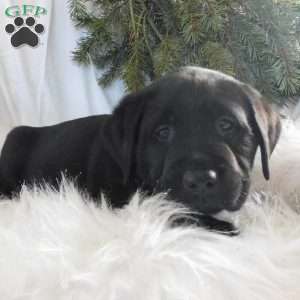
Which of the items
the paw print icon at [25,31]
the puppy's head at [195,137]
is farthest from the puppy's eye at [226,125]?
the paw print icon at [25,31]

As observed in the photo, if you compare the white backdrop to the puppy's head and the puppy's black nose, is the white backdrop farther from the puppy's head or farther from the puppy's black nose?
the puppy's black nose

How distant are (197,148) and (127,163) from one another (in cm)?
22

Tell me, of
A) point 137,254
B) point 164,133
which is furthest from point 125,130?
point 137,254

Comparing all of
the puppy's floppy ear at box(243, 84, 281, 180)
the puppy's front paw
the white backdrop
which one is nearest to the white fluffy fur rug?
the puppy's front paw

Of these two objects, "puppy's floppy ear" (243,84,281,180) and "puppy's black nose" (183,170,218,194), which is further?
"puppy's floppy ear" (243,84,281,180)

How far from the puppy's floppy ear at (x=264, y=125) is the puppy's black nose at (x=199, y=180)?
0.21 m

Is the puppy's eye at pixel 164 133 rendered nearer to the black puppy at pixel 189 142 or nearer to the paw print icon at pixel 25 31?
the black puppy at pixel 189 142

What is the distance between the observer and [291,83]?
1813 mm

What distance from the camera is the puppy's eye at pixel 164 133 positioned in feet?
4.17

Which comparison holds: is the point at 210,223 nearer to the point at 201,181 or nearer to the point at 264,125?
the point at 201,181

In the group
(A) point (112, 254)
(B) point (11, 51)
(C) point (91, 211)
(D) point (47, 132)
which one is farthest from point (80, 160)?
(B) point (11, 51)

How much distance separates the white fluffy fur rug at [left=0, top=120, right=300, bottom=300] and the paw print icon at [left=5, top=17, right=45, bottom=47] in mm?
1304

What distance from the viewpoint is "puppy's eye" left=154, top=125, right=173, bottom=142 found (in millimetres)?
1272

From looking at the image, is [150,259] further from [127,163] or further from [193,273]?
[127,163]
